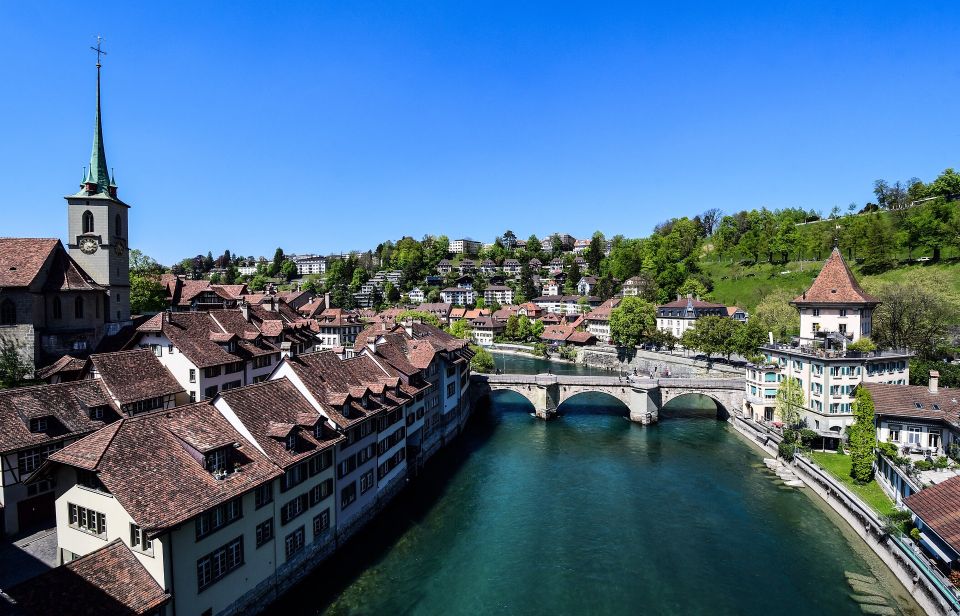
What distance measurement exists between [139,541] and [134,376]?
20.8 meters

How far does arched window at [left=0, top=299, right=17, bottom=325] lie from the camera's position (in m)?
41.6

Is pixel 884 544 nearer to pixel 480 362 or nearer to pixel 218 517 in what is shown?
pixel 218 517

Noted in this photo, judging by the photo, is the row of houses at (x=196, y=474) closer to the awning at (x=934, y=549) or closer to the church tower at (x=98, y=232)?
the church tower at (x=98, y=232)

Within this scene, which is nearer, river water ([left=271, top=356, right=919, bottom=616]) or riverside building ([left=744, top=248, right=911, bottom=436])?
river water ([left=271, top=356, right=919, bottom=616])

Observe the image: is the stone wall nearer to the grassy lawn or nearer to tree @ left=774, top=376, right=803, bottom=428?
tree @ left=774, top=376, right=803, bottom=428

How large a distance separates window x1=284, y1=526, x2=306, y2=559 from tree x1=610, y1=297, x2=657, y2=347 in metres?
93.3

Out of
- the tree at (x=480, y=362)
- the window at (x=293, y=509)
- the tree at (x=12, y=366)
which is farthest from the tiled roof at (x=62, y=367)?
the tree at (x=480, y=362)

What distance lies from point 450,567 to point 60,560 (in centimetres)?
2042

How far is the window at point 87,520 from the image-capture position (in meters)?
23.0

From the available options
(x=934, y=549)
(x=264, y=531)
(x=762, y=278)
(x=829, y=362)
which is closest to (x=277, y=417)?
(x=264, y=531)

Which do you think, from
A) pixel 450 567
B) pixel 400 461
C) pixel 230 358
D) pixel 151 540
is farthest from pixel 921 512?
pixel 230 358

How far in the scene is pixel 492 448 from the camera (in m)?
57.3

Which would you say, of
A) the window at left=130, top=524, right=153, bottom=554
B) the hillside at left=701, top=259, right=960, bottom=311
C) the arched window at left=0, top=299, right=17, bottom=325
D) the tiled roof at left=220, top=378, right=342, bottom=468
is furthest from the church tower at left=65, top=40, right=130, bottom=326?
the hillside at left=701, top=259, right=960, bottom=311

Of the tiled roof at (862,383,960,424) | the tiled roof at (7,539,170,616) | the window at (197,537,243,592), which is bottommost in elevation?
the window at (197,537,243,592)
